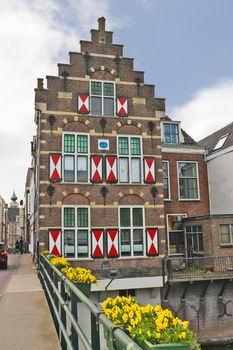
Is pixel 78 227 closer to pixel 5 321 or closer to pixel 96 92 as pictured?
pixel 96 92

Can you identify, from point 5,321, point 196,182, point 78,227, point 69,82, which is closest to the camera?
point 5,321

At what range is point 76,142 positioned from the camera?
17453mm

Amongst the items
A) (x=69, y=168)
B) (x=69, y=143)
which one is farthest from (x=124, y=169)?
(x=69, y=143)

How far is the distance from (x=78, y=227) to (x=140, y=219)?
131 inches

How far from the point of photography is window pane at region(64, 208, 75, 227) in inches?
657

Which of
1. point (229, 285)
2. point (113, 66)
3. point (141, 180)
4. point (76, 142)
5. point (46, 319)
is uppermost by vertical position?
point (113, 66)

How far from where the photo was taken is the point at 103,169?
17.5 m

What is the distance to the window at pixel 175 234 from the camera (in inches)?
792

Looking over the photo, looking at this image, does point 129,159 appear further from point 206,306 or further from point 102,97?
point 206,306

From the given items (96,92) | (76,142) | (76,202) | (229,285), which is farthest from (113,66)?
(229,285)

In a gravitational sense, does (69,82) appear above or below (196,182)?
above

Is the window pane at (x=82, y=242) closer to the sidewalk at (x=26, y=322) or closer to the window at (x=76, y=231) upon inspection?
the window at (x=76, y=231)

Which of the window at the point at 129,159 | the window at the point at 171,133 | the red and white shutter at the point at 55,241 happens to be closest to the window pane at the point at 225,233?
the window at the point at 129,159

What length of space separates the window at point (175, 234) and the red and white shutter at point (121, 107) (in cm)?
684
